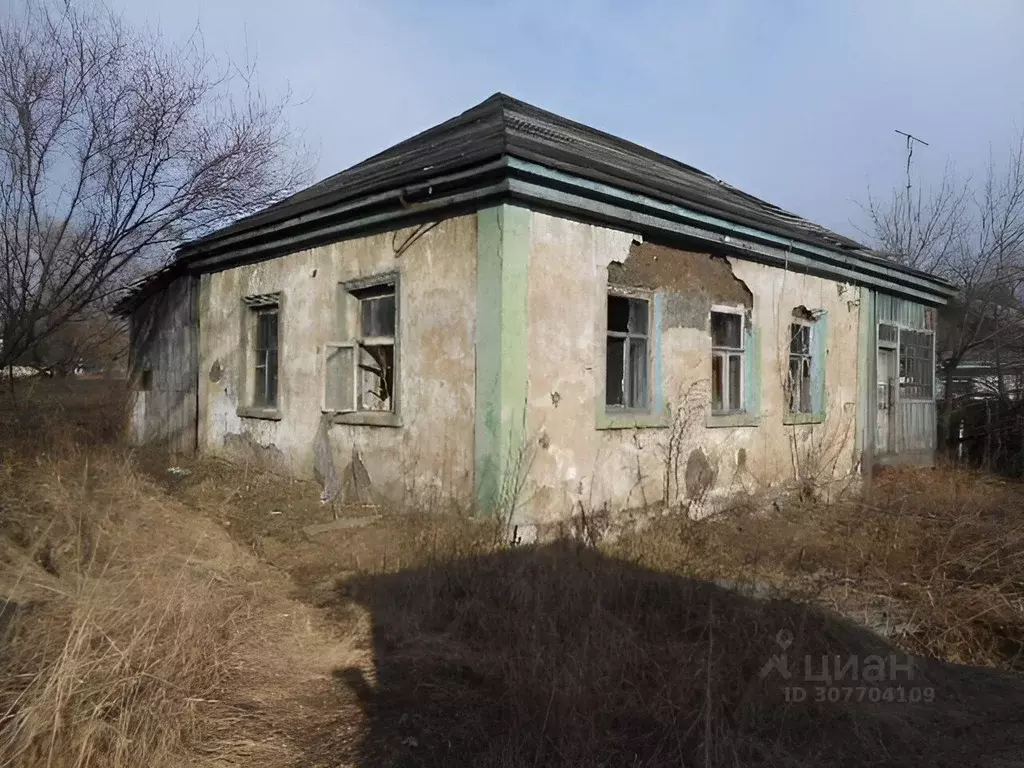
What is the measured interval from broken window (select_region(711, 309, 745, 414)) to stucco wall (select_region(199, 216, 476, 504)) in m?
3.48

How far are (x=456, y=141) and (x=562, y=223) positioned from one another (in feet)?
7.09

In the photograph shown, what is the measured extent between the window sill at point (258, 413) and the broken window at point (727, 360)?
5284 millimetres

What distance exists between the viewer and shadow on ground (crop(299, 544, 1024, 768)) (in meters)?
2.95

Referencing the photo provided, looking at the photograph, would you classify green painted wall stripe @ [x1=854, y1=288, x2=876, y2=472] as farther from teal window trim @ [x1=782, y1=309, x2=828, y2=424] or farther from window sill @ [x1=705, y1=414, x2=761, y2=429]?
window sill @ [x1=705, y1=414, x2=761, y2=429]

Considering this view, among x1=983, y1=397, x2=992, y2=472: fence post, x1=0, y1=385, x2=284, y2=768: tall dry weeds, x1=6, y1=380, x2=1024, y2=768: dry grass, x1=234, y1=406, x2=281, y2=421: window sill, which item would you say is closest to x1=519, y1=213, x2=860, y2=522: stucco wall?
x1=6, y1=380, x2=1024, y2=768: dry grass

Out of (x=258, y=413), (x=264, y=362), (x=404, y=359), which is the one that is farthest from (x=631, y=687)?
(x=264, y=362)

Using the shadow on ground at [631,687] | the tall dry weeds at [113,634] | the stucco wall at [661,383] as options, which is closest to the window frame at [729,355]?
the stucco wall at [661,383]

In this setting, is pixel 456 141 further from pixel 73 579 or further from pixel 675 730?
pixel 675 730

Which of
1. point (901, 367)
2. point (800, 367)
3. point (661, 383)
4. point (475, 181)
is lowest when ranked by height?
point (661, 383)

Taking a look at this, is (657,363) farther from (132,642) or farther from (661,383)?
(132,642)

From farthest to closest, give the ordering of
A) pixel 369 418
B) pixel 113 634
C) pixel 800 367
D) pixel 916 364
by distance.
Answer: pixel 916 364, pixel 800 367, pixel 369 418, pixel 113 634

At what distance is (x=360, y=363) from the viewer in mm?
7793

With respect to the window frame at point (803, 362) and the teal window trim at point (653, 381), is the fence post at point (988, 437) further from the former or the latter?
the teal window trim at point (653, 381)

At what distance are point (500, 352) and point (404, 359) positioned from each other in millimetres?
1359
